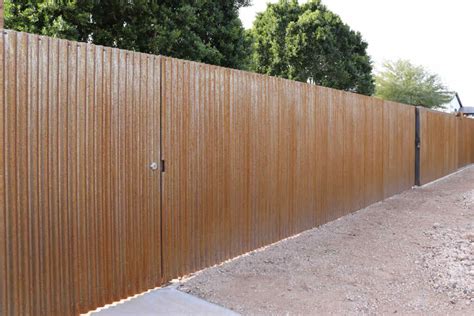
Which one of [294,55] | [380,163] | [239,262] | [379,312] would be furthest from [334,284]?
[294,55]

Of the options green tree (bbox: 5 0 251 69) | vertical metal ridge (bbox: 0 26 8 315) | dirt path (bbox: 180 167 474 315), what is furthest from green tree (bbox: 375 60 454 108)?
vertical metal ridge (bbox: 0 26 8 315)

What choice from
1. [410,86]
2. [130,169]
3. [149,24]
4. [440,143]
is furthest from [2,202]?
[410,86]

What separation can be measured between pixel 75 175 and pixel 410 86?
37.3 meters

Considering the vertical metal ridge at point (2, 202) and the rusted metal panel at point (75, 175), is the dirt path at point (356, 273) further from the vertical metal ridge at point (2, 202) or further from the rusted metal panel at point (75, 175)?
the vertical metal ridge at point (2, 202)

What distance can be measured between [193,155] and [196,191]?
335 millimetres

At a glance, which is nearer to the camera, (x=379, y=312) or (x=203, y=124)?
(x=379, y=312)

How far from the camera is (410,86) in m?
36.1

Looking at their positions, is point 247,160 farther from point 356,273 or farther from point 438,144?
point 438,144

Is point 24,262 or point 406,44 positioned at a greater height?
point 406,44

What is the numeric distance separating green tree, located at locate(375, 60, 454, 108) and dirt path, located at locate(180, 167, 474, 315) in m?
32.2

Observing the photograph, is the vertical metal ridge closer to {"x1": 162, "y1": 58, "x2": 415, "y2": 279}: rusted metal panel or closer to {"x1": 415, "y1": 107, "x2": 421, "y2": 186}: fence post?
{"x1": 162, "y1": 58, "x2": 415, "y2": 279}: rusted metal panel

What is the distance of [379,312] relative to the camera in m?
3.21

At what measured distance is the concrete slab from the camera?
121 inches

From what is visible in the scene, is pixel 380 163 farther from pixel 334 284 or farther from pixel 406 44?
pixel 406 44
